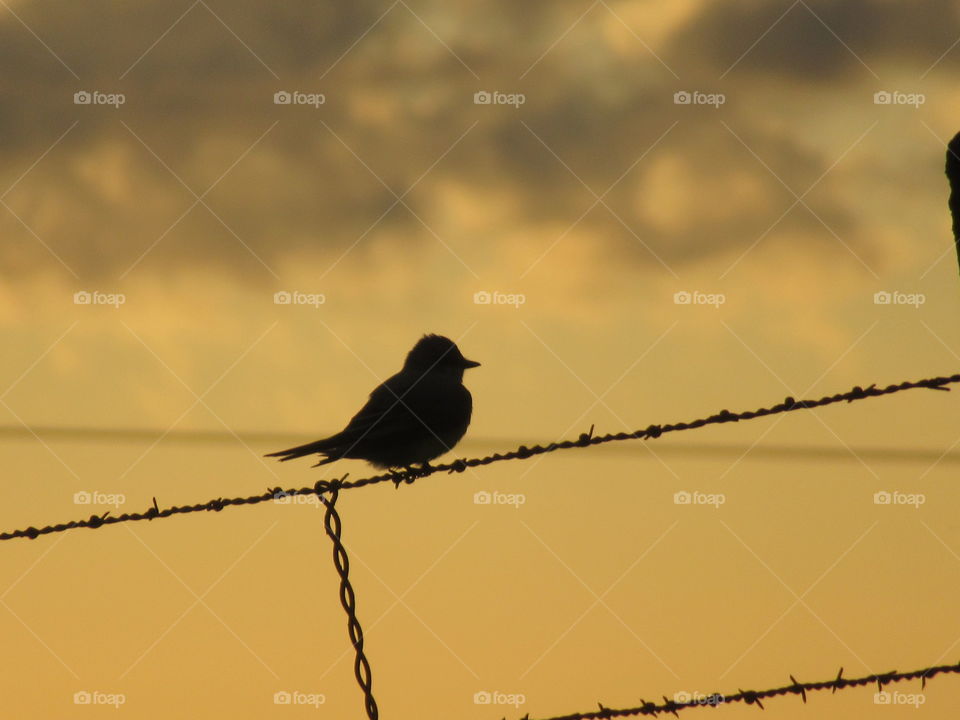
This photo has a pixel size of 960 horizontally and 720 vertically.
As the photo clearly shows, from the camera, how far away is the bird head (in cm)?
993

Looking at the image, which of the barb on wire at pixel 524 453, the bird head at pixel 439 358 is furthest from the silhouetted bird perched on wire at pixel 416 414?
the barb on wire at pixel 524 453

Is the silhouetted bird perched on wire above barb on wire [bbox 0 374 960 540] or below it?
above

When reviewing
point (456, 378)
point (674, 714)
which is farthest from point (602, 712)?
point (456, 378)

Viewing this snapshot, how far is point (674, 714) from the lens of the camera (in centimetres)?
440

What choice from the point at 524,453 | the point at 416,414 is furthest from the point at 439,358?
the point at 524,453

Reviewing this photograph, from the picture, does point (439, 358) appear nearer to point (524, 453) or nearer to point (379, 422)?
point (379, 422)

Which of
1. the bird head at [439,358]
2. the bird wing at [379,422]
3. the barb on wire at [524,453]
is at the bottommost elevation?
the barb on wire at [524,453]

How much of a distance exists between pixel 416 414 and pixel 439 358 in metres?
0.81

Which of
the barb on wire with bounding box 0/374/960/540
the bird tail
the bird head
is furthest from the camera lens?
the bird head

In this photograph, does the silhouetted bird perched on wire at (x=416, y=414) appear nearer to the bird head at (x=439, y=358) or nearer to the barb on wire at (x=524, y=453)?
the bird head at (x=439, y=358)

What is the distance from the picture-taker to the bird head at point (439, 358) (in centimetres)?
993

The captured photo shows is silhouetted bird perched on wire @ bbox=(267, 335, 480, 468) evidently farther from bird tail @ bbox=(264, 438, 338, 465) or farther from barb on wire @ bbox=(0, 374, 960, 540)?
barb on wire @ bbox=(0, 374, 960, 540)

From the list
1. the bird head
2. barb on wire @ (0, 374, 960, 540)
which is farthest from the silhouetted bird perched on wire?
barb on wire @ (0, 374, 960, 540)

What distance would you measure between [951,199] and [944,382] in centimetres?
59
